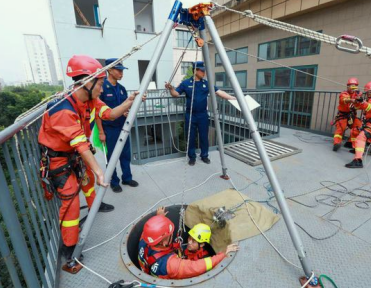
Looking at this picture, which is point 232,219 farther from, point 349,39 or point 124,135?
point 349,39

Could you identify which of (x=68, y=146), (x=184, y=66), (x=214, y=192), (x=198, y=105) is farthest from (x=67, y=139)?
(x=184, y=66)

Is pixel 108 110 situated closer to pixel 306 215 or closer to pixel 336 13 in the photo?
pixel 306 215

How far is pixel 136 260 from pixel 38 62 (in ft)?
393

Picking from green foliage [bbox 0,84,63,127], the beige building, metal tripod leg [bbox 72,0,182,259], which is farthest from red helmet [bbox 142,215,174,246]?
green foliage [bbox 0,84,63,127]

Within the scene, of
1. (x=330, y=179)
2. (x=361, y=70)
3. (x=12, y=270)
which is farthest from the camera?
(x=361, y=70)

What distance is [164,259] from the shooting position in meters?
1.88

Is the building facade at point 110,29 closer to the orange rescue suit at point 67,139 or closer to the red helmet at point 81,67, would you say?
the red helmet at point 81,67

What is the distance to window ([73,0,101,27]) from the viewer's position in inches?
440

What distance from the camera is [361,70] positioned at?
6102 millimetres

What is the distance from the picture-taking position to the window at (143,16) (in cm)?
1262

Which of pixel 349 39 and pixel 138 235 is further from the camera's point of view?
pixel 138 235

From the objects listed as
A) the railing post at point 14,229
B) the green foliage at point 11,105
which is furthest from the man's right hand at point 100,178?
the green foliage at point 11,105

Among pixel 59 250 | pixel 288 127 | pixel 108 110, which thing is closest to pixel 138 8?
pixel 288 127

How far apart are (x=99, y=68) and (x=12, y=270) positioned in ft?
4.93
